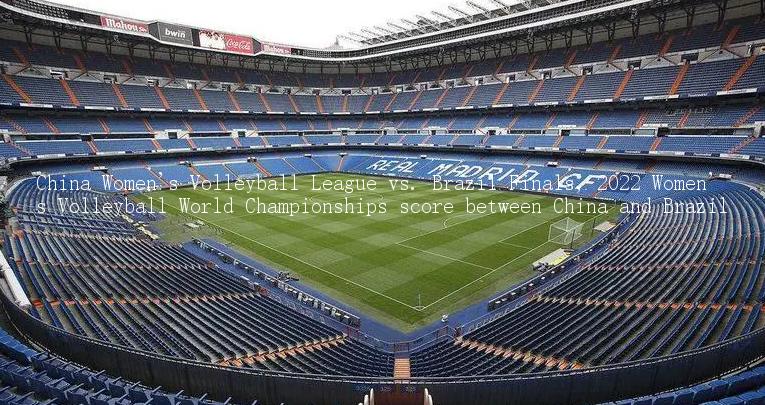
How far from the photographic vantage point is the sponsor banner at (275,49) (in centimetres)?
6206

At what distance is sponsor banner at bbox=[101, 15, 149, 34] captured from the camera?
1802 inches

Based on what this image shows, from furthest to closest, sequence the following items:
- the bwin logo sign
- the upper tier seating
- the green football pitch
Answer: the bwin logo sign < the green football pitch < the upper tier seating

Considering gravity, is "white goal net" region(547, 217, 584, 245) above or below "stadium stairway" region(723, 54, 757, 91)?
below

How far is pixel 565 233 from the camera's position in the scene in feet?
92.2

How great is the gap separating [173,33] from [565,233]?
5306 centimetres

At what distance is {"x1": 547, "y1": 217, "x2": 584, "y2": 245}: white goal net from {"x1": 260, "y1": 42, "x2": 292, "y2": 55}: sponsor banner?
52.2 meters

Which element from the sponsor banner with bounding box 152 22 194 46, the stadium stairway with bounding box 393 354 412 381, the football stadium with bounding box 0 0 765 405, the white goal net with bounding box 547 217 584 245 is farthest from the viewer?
the sponsor banner with bounding box 152 22 194 46

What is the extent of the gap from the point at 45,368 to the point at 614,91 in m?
53.0

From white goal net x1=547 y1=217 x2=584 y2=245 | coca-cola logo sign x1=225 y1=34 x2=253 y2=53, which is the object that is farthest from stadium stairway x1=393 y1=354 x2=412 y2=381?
coca-cola logo sign x1=225 y1=34 x2=253 y2=53

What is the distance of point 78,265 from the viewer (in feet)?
57.6

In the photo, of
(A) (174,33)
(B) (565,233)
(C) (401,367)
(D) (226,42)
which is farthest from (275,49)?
(C) (401,367)

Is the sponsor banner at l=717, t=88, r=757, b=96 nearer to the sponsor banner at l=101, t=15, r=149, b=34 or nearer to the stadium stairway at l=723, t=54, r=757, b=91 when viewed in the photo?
the stadium stairway at l=723, t=54, r=757, b=91

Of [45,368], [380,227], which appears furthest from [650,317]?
[380,227]

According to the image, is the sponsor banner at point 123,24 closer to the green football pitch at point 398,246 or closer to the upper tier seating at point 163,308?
the green football pitch at point 398,246
